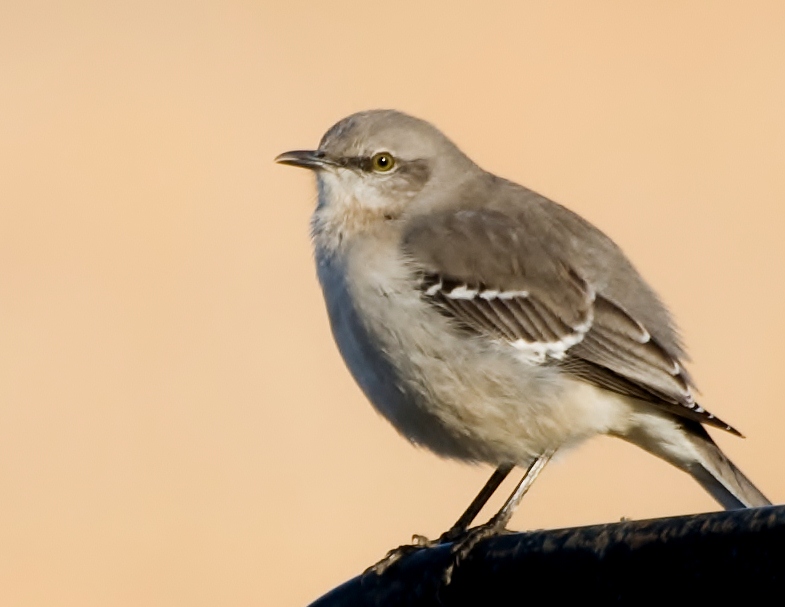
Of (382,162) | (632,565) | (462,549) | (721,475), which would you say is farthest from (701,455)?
(632,565)

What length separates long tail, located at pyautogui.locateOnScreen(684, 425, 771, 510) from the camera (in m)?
4.84

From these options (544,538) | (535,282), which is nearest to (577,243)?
(535,282)

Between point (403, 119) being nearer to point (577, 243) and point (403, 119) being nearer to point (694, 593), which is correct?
point (577, 243)

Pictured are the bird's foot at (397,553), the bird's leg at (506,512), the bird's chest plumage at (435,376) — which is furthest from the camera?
the bird's chest plumage at (435,376)

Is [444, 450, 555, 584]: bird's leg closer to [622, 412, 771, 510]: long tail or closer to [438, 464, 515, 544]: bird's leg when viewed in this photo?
[438, 464, 515, 544]: bird's leg

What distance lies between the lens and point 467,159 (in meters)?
5.79

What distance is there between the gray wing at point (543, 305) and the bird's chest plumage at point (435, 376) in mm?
92

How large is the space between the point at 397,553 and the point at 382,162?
2.03 metres

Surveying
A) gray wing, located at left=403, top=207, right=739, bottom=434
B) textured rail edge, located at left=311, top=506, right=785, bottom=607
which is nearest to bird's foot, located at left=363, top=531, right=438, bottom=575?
textured rail edge, located at left=311, top=506, right=785, bottom=607

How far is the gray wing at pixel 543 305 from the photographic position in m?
4.79

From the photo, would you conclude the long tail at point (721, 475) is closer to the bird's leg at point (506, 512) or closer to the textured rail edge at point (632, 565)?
the bird's leg at point (506, 512)

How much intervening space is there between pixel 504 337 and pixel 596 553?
2.42 m

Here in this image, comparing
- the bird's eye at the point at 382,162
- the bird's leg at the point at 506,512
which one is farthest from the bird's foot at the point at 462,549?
the bird's eye at the point at 382,162

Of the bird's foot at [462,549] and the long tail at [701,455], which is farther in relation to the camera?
the long tail at [701,455]
